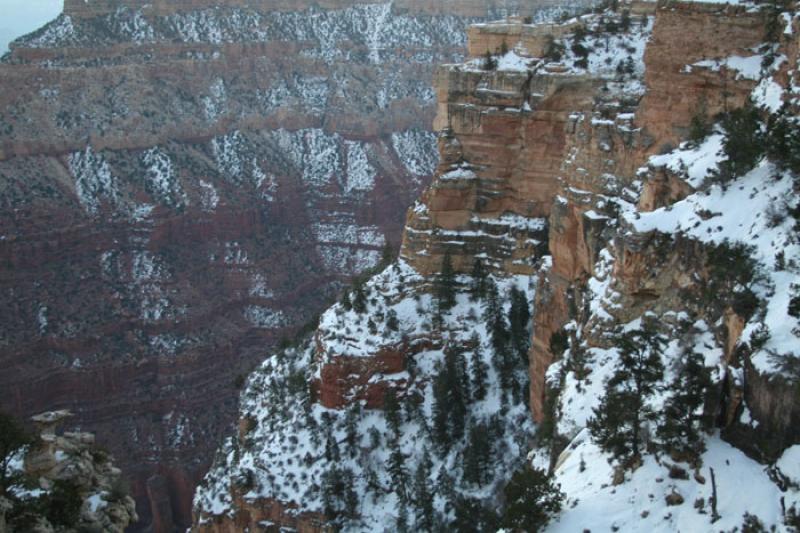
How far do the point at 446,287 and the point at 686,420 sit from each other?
86.1ft

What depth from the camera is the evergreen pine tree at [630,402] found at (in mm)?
18984

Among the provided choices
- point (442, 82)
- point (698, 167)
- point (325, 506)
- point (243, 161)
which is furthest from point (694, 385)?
point (243, 161)

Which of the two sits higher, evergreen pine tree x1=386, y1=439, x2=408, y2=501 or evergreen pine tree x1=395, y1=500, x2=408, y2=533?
evergreen pine tree x1=386, y1=439, x2=408, y2=501

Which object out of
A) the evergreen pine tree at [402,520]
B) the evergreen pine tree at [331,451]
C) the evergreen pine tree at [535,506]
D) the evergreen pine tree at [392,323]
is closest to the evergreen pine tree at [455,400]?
the evergreen pine tree at [392,323]

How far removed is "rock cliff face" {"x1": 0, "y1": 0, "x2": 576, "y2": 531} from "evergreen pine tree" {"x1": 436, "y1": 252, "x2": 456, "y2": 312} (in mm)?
27778

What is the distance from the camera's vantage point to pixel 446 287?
1731 inches

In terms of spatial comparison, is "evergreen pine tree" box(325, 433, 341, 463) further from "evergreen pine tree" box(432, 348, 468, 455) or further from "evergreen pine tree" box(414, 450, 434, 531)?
"evergreen pine tree" box(432, 348, 468, 455)

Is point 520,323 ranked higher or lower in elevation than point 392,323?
lower

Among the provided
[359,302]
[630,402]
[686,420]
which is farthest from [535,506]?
[359,302]

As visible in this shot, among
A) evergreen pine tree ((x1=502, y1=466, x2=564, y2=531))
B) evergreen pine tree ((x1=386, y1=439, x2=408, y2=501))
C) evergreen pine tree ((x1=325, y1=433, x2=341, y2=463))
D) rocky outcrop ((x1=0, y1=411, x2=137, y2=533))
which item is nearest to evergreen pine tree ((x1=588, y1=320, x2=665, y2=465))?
evergreen pine tree ((x1=502, y1=466, x2=564, y2=531))

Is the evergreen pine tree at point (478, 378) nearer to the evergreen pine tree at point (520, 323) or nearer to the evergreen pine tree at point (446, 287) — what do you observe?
the evergreen pine tree at point (520, 323)

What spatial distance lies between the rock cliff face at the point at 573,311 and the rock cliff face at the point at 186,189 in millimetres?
25185

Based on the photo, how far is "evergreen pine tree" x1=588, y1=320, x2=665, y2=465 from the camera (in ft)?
62.3

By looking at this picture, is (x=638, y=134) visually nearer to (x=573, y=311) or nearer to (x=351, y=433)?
(x=573, y=311)
